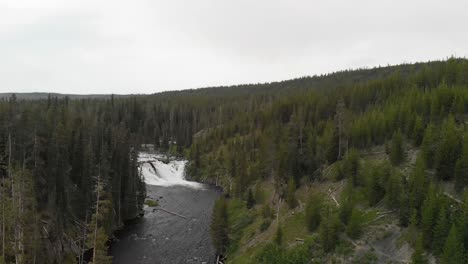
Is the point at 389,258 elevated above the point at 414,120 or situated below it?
below

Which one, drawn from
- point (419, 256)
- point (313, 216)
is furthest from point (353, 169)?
point (419, 256)

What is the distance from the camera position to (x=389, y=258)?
39031mm

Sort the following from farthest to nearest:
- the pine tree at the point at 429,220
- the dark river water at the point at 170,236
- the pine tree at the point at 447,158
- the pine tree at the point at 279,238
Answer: the dark river water at the point at 170,236 < the pine tree at the point at 279,238 < the pine tree at the point at 447,158 < the pine tree at the point at 429,220

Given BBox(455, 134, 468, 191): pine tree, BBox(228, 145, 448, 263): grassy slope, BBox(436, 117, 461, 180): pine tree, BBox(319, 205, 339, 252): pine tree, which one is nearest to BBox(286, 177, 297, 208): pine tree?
BBox(228, 145, 448, 263): grassy slope

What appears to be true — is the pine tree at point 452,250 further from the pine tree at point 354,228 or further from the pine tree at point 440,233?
the pine tree at point 354,228

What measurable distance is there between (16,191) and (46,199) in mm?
13506

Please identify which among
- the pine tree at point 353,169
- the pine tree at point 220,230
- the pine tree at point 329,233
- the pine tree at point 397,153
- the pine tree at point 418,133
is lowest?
the pine tree at point 220,230

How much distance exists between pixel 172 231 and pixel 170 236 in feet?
8.43

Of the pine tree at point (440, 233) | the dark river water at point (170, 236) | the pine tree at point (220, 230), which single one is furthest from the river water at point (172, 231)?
the pine tree at point (440, 233)

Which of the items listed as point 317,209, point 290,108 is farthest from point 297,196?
point 290,108

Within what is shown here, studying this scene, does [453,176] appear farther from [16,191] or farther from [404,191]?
[16,191]

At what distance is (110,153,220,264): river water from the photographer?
181 feet

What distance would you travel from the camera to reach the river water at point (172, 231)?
2178 inches

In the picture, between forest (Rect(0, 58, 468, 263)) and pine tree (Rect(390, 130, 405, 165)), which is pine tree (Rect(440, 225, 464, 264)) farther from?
pine tree (Rect(390, 130, 405, 165))
